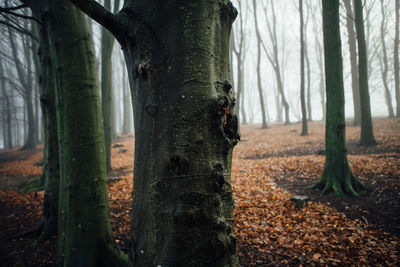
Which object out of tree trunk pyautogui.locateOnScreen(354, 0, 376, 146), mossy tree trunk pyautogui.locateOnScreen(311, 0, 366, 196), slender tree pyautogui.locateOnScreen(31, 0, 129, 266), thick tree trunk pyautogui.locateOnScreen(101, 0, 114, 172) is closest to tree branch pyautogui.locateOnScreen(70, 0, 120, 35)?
slender tree pyautogui.locateOnScreen(31, 0, 129, 266)

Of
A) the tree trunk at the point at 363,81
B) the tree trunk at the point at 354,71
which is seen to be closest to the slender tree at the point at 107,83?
the tree trunk at the point at 363,81

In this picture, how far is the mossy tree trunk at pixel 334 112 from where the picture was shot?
453 centimetres

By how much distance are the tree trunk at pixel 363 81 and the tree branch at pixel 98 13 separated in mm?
9237

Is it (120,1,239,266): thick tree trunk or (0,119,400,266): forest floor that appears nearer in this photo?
(120,1,239,266): thick tree trunk

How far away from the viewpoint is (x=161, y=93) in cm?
103

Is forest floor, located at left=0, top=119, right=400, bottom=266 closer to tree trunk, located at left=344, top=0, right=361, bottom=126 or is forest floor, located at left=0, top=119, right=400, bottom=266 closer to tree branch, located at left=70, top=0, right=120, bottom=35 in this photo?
tree branch, located at left=70, top=0, right=120, bottom=35

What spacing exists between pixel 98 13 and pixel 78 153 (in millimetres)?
1591

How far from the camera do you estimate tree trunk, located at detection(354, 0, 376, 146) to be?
7434 millimetres

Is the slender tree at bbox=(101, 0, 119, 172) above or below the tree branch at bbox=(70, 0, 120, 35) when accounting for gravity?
above

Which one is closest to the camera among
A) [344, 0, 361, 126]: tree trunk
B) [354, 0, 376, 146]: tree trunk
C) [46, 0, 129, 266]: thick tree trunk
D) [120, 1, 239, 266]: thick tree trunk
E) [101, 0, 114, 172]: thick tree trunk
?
[120, 1, 239, 266]: thick tree trunk

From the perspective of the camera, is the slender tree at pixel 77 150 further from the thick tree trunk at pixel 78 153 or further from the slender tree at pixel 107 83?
the slender tree at pixel 107 83

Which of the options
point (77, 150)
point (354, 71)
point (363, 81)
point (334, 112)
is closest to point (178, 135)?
point (77, 150)

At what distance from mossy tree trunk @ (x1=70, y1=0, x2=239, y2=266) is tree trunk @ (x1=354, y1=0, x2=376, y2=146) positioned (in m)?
9.01

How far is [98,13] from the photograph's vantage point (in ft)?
3.59
